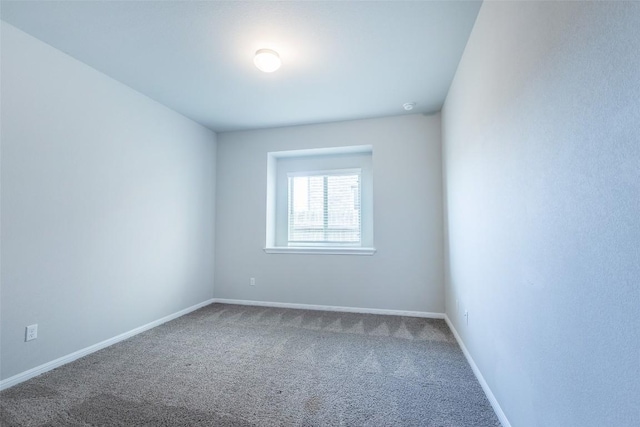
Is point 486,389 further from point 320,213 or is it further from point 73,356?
point 73,356

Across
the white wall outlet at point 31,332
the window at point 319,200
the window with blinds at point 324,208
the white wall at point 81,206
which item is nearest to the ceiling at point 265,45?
the white wall at point 81,206

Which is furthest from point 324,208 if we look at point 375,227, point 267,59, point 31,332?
point 31,332

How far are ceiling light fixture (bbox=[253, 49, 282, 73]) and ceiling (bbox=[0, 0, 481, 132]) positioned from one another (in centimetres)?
5

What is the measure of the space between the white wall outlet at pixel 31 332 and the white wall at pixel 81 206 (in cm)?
4

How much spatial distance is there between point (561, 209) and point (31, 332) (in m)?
3.40

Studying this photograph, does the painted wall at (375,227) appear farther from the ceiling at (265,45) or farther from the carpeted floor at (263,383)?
the carpeted floor at (263,383)

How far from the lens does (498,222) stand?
65.4 inches

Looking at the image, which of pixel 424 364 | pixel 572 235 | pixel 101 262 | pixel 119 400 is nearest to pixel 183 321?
pixel 101 262

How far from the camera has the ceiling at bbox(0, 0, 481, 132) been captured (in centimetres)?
194

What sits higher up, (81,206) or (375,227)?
(81,206)

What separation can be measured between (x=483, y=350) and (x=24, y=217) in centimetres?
347

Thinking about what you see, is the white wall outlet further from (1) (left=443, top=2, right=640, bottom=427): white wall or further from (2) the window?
(1) (left=443, top=2, right=640, bottom=427): white wall

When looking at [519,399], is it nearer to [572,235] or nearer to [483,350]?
[483,350]

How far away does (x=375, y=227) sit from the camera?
149 inches
